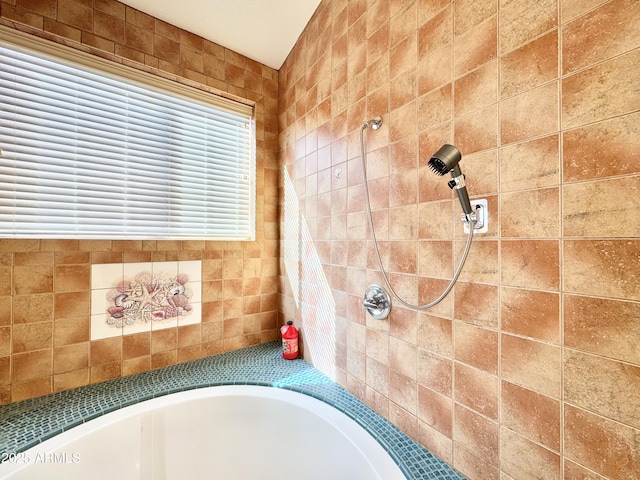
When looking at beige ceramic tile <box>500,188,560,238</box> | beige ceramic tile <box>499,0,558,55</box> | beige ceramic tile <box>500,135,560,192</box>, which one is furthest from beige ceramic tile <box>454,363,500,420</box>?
beige ceramic tile <box>499,0,558,55</box>

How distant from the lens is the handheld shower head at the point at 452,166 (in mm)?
769

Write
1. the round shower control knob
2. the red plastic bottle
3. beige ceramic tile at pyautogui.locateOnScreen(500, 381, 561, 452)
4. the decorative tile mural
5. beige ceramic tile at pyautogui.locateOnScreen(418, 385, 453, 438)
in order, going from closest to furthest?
beige ceramic tile at pyautogui.locateOnScreen(500, 381, 561, 452), beige ceramic tile at pyautogui.locateOnScreen(418, 385, 453, 438), the round shower control knob, the decorative tile mural, the red plastic bottle

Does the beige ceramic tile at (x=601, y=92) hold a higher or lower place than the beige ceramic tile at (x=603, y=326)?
higher

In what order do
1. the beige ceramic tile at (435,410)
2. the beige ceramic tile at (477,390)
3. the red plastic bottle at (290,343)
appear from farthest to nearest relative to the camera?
the red plastic bottle at (290,343), the beige ceramic tile at (435,410), the beige ceramic tile at (477,390)

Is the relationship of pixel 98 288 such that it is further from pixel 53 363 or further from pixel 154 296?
pixel 53 363

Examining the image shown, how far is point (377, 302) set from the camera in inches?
46.8

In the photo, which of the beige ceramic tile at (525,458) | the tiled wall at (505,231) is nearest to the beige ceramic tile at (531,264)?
the tiled wall at (505,231)

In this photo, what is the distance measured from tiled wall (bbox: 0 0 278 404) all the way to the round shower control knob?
36.9 inches

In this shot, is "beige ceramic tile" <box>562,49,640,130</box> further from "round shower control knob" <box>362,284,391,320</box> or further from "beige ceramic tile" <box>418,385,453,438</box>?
"beige ceramic tile" <box>418,385,453,438</box>

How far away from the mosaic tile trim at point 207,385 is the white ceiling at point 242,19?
195cm

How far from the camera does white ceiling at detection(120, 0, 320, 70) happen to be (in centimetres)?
151

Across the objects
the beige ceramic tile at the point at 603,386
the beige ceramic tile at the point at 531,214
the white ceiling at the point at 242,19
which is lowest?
the beige ceramic tile at the point at 603,386

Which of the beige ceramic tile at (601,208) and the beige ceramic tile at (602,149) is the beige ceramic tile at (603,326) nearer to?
the beige ceramic tile at (601,208)

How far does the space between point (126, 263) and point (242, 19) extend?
4.90 ft
